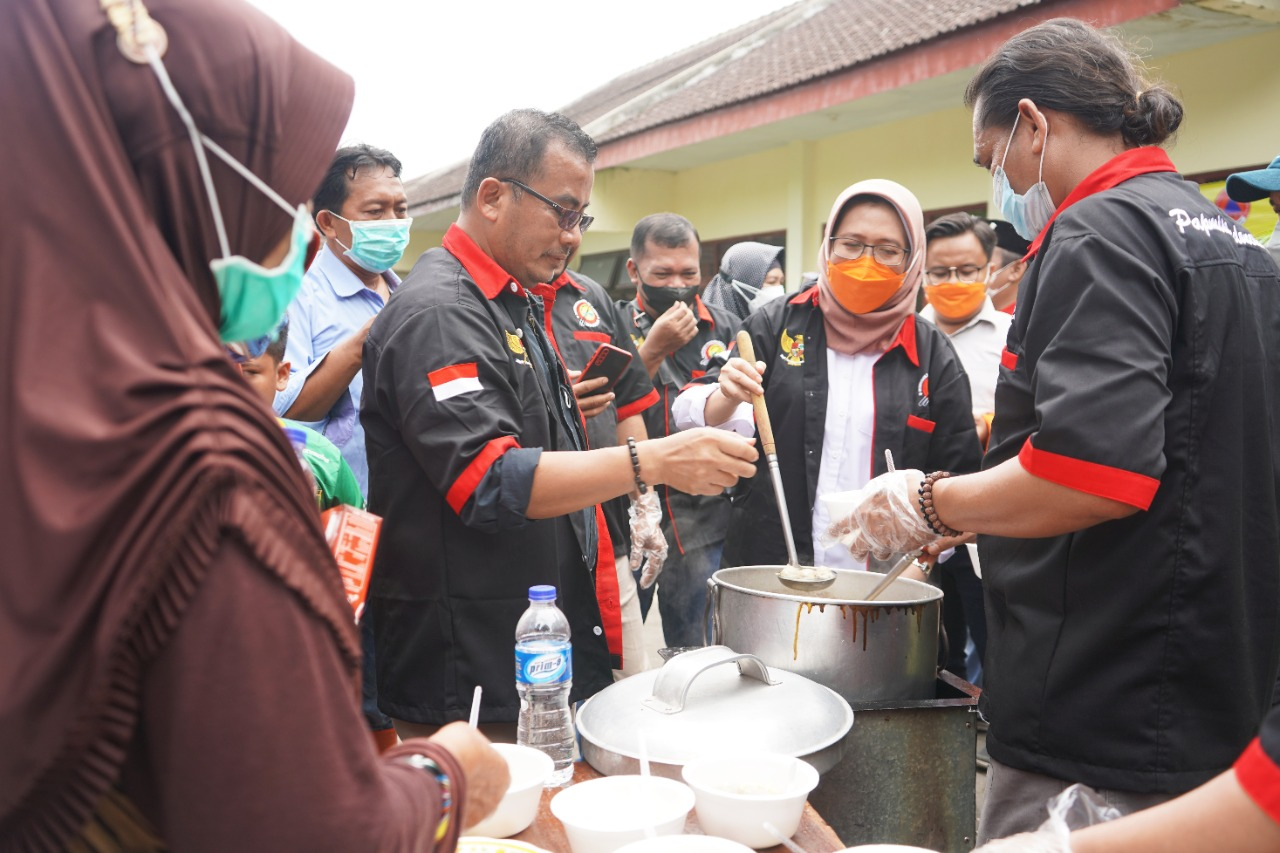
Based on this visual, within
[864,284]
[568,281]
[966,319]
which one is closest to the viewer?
[864,284]

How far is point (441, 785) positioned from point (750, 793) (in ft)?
2.29

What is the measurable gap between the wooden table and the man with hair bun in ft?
1.86

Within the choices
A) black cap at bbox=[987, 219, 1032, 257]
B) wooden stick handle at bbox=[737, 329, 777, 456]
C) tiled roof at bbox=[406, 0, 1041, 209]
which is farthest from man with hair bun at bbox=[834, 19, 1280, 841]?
tiled roof at bbox=[406, 0, 1041, 209]

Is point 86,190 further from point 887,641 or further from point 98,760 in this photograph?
point 887,641

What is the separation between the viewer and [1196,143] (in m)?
6.07

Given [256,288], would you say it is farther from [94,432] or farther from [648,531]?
[648,531]

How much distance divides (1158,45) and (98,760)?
6.98 m

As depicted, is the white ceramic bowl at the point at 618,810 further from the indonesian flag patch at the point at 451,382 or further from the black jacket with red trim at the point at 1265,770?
the indonesian flag patch at the point at 451,382

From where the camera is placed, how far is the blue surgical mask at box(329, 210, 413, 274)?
11.7ft

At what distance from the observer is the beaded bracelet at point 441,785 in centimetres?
96

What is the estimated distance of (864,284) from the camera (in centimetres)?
300

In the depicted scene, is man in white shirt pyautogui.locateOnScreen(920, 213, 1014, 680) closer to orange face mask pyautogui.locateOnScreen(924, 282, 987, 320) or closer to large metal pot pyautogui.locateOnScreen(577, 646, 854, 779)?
orange face mask pyautogui.locateOnScreen(924, 282, 987, 320)

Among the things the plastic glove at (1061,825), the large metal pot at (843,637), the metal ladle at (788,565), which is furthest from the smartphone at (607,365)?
the plastic glove at (1061,825)

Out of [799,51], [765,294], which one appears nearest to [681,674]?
[765,294]
